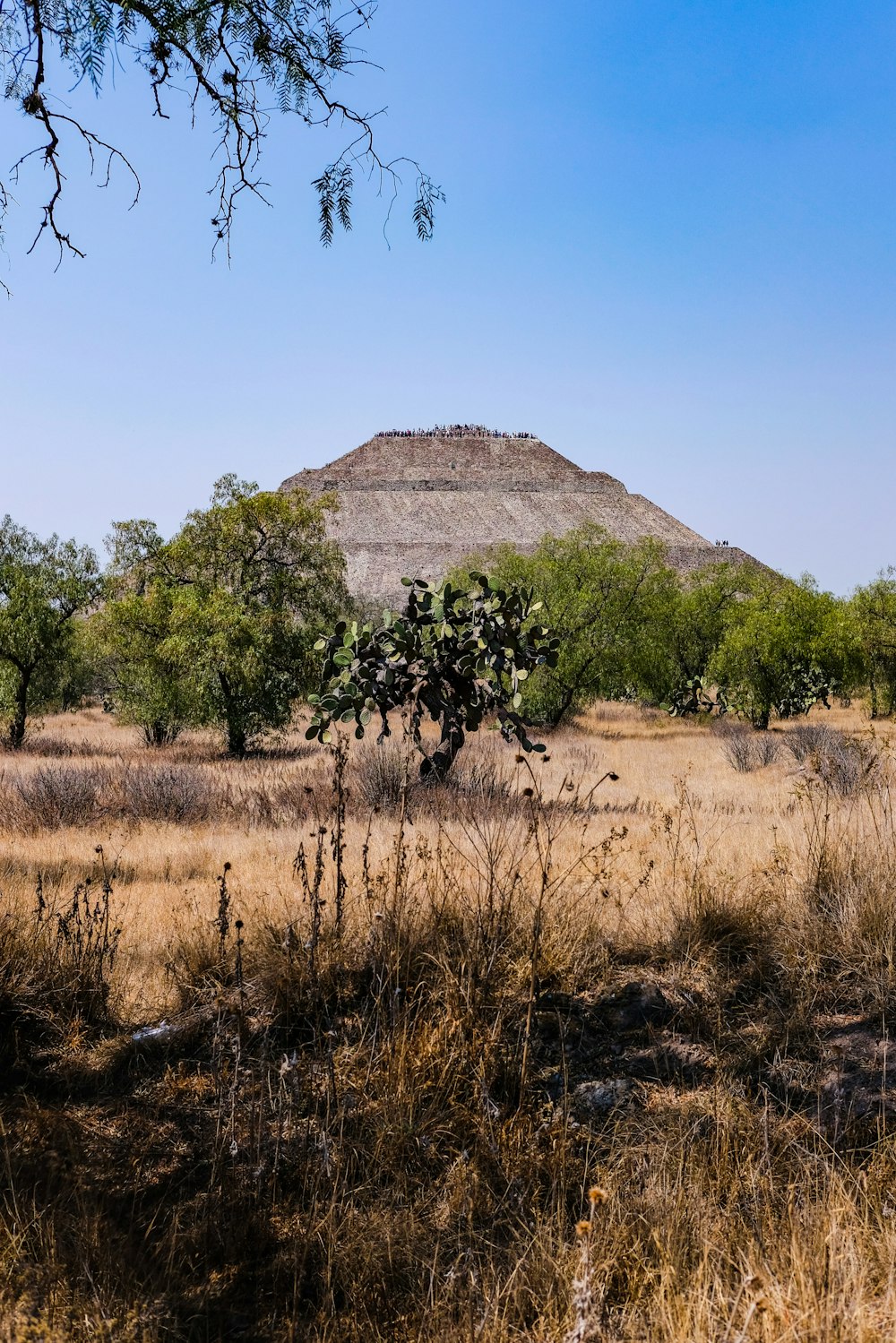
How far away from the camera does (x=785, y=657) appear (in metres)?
24.9

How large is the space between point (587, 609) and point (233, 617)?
39.4ft

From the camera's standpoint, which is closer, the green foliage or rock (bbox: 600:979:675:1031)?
rock (bbox: 600:979:675:1031)

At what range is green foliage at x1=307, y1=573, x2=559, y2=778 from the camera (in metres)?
6.27

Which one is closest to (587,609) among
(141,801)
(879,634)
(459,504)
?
(879,634)

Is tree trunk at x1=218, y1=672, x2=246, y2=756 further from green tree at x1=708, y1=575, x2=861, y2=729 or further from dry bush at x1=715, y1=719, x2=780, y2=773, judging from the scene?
green tree at x1=708, y1=575, x2=861, y2=729

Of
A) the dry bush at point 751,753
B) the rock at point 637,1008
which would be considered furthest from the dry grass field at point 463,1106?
the dry bush at point 751,753

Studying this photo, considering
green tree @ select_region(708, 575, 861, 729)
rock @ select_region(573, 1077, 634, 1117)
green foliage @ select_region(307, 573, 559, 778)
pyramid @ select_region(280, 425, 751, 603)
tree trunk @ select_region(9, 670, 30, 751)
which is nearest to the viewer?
rock @ select_region(573, 1077, 634, 1117)

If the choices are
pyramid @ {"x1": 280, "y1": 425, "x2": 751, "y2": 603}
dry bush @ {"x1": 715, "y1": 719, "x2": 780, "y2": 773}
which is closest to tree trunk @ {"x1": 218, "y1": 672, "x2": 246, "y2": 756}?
dry bush @ {"x1": 715, "y1": 719, "x2": 780, "y2": 773}

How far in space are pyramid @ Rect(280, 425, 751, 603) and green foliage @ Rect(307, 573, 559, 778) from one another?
66.4 metres

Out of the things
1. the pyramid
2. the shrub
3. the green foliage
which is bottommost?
the shrub

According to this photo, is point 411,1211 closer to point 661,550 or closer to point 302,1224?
point 302,1224

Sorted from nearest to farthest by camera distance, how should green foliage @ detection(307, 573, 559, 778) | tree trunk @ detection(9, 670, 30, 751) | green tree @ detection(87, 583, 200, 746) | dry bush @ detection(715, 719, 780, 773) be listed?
green foliage @ detection(307, 573, 559, 778) < dry bush @ detection(715, 719, 780, 773) < green tree @ detection(87, 583, 200, 746) < tree trunk @ detection(9, 670, 30, 751)

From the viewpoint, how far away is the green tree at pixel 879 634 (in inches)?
995

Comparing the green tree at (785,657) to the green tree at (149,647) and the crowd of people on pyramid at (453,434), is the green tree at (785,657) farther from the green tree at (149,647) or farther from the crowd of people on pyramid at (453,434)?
the crowd of people on pyramid at (453,434)
